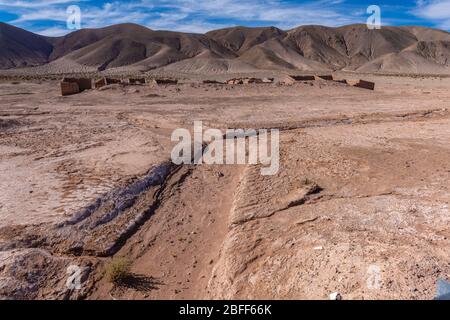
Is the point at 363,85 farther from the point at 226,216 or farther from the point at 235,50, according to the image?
the point at 235,50

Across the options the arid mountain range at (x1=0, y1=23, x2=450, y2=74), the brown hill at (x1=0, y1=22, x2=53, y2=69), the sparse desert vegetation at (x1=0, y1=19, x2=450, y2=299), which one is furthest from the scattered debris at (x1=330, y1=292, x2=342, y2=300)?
the brown hill at (x1=0, y1=22, x2=53, y2=69)

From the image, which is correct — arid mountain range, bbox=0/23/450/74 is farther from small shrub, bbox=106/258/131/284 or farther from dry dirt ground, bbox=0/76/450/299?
small shrub, bbox=106/258/131/284

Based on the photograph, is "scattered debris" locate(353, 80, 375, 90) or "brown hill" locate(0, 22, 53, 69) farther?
"brown hill" locate(0, 22, 53, 69)

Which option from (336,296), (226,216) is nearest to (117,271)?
(226,216)

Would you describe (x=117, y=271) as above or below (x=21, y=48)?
below

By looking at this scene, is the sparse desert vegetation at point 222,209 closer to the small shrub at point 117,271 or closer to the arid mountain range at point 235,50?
the small shrub at point 117,271
